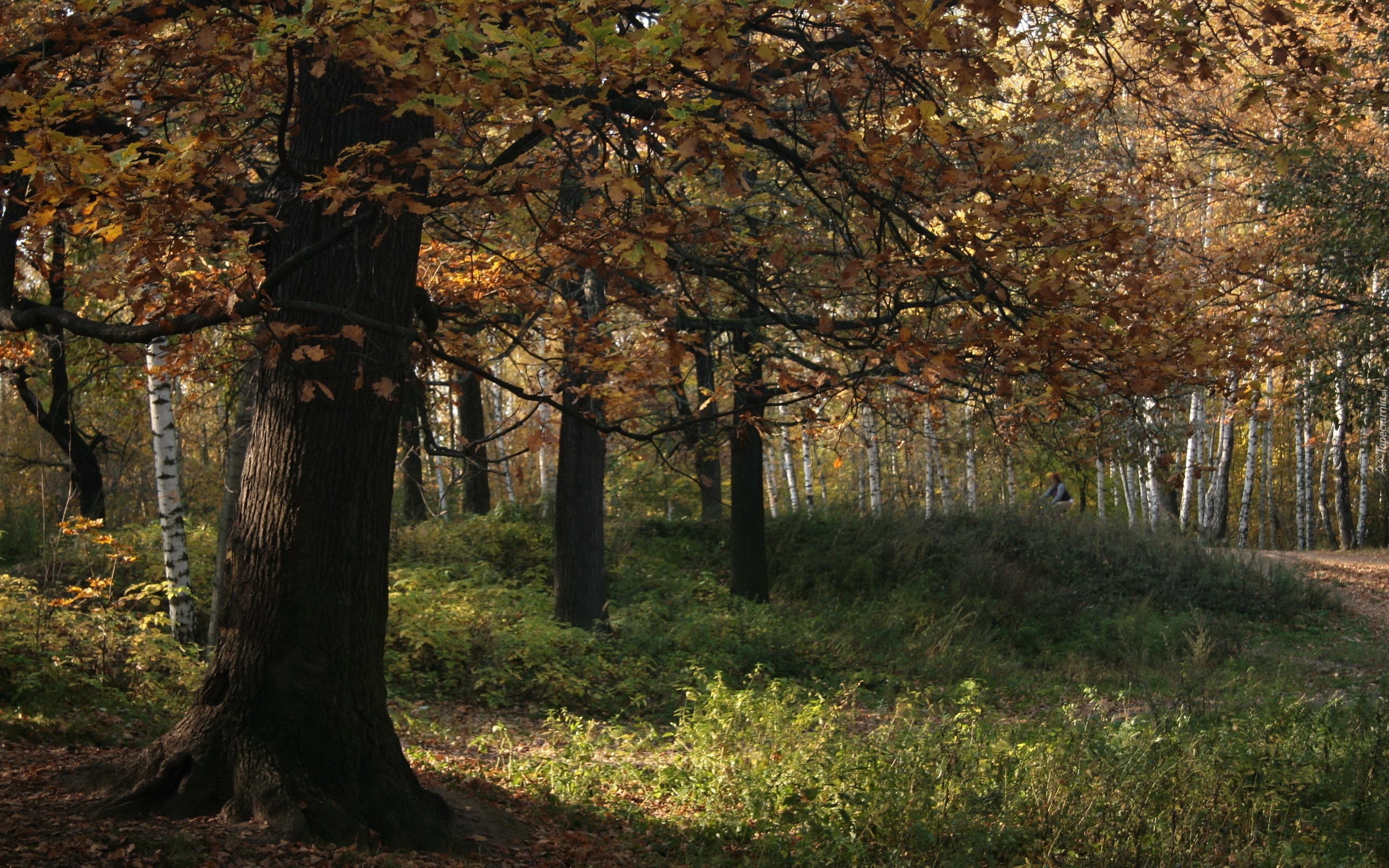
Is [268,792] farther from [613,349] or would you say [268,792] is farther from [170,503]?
[170,503]

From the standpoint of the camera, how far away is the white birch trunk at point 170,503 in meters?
9.27

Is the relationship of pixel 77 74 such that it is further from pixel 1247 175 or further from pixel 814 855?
pixel 1247 175

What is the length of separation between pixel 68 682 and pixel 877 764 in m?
5.64

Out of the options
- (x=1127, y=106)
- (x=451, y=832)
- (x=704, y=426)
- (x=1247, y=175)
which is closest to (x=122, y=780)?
(x=451, y=832)

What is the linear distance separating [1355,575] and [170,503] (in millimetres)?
19980

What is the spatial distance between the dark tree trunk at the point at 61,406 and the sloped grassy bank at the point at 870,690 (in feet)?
5.30

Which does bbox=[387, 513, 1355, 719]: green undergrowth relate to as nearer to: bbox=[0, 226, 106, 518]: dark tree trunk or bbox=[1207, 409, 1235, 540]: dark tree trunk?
bbox=[0, 226, 106, 518]: dark tree trunk

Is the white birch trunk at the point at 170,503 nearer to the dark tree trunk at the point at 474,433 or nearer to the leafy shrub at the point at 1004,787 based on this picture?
the leafy shrub at the point at 1004,787

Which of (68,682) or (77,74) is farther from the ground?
(77,74)

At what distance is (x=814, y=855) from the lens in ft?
17.7

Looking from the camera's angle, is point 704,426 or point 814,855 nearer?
point 814,855

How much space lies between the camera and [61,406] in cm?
1141

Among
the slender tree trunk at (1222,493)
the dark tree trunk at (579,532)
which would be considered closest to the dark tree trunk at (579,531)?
the dark tree trunk at (579,532)

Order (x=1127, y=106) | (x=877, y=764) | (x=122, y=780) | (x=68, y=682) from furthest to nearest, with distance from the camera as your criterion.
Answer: (x=1127, y=106) → (x=68, y=682) → (x=877, y=764) → (x=122, y=780)
